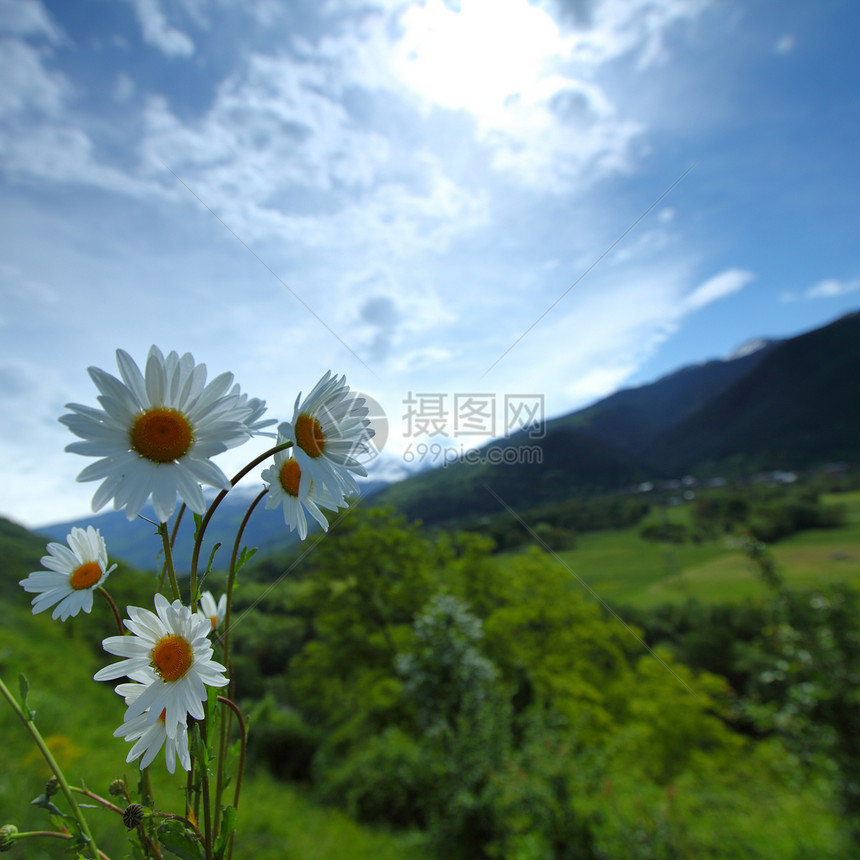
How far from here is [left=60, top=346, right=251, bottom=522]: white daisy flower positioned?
1.56 ft

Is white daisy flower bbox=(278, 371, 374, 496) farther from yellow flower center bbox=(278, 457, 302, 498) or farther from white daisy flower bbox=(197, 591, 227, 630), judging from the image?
white daisy flower bbox=(197, 591, 227, 630)

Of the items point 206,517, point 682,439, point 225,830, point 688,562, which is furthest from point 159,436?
point 682,439

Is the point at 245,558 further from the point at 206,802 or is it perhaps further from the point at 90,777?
the point at 90,777

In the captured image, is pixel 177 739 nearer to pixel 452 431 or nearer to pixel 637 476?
pixel 452 431

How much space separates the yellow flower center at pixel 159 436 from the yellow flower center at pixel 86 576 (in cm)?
20

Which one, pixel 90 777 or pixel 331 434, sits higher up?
pixel 331 434

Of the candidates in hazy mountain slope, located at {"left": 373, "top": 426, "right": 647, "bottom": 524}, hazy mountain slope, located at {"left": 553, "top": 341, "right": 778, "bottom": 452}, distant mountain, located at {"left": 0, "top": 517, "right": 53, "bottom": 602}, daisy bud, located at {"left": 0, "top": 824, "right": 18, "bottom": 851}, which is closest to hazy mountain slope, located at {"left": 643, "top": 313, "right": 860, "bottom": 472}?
hazy mountain slope, located at {"left": 553, "top": 341, "right": 778, "bottom": 452}

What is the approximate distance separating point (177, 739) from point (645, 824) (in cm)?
429

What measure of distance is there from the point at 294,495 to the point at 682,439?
3600 centimetres

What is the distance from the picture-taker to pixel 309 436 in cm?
54

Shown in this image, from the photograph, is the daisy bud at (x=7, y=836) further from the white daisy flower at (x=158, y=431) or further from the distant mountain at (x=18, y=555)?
the distant mountain at (x=18, y=555)

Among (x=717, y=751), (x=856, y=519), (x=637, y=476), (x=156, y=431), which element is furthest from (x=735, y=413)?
(x=156, y=431)

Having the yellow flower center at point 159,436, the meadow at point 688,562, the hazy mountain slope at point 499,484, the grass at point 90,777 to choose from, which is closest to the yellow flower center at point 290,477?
the yellow flower center at point 159,436

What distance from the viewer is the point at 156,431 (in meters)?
0.51
